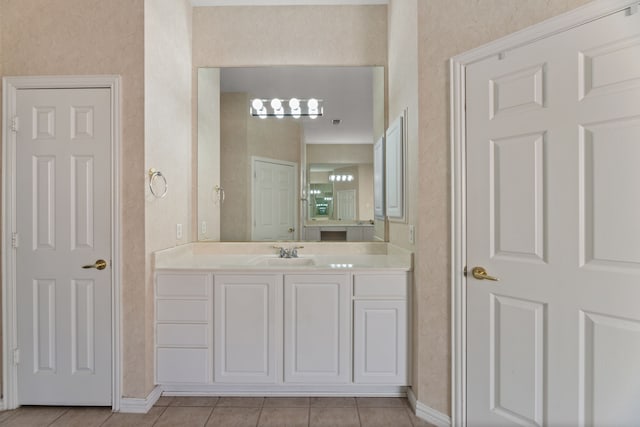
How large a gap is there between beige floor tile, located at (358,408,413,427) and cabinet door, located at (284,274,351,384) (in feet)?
0.73

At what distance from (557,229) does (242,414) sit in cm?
203

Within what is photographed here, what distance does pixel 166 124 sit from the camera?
7.55ft

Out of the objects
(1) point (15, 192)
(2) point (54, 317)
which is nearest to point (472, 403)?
(2) point (54, 317)

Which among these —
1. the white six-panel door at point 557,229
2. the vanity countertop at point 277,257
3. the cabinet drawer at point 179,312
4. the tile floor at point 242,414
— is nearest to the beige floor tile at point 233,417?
the tile floor at point 242,414

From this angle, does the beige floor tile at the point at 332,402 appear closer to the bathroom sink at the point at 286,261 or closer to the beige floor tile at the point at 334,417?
the beige floor tile at the point at 334,417

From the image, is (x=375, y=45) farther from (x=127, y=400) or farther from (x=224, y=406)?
(x=127, y=400)

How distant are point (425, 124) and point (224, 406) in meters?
2.17

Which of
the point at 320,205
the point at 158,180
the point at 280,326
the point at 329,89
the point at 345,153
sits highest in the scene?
the point at 329,89

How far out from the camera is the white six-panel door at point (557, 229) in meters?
1.31

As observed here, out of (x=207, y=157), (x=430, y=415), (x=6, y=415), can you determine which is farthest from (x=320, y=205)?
(x=6, y=415)

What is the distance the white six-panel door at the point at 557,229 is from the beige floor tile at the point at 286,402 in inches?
39.1

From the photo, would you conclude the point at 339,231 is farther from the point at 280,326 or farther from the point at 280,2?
the point at 280,2

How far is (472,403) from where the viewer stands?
176cm

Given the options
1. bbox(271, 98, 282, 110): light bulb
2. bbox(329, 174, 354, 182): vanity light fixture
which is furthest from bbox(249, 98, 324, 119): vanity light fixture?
bbox(329, 174, 354, 182): vanity light fixture
